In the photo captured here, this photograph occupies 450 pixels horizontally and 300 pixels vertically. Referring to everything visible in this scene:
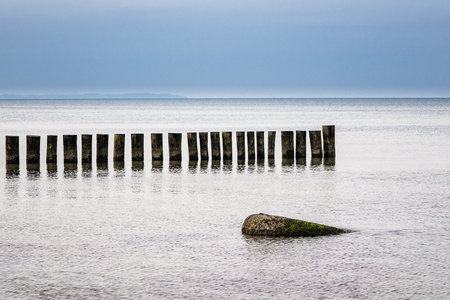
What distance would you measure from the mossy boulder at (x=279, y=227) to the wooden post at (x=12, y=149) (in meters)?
11.8

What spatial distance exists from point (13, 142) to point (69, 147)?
176 centimetres

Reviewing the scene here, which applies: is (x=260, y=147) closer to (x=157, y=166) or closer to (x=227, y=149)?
(x=227, y=149)

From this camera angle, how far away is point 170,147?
2038 centimetres

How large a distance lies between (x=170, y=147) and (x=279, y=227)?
11.2 m

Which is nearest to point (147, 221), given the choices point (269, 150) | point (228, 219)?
point (228, 219)

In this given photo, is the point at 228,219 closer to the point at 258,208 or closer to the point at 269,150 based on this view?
the point at 258,208

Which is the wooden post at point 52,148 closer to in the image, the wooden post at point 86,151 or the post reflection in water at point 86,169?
the wooden post at point 86,151

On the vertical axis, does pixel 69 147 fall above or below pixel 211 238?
above

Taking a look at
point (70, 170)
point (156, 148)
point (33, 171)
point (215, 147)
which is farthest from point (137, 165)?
point (33, 171)


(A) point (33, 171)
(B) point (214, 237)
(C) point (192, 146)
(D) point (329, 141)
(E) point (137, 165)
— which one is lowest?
(B) point (214, 237)

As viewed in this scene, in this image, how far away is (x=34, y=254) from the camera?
856 centimetres

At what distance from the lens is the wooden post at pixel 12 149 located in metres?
19.4

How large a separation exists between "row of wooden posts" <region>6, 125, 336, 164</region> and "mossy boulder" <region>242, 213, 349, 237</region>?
33.1 ft

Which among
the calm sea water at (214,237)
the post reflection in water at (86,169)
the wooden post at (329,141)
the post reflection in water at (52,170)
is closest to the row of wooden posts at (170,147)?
the wooden post at (329,141)
